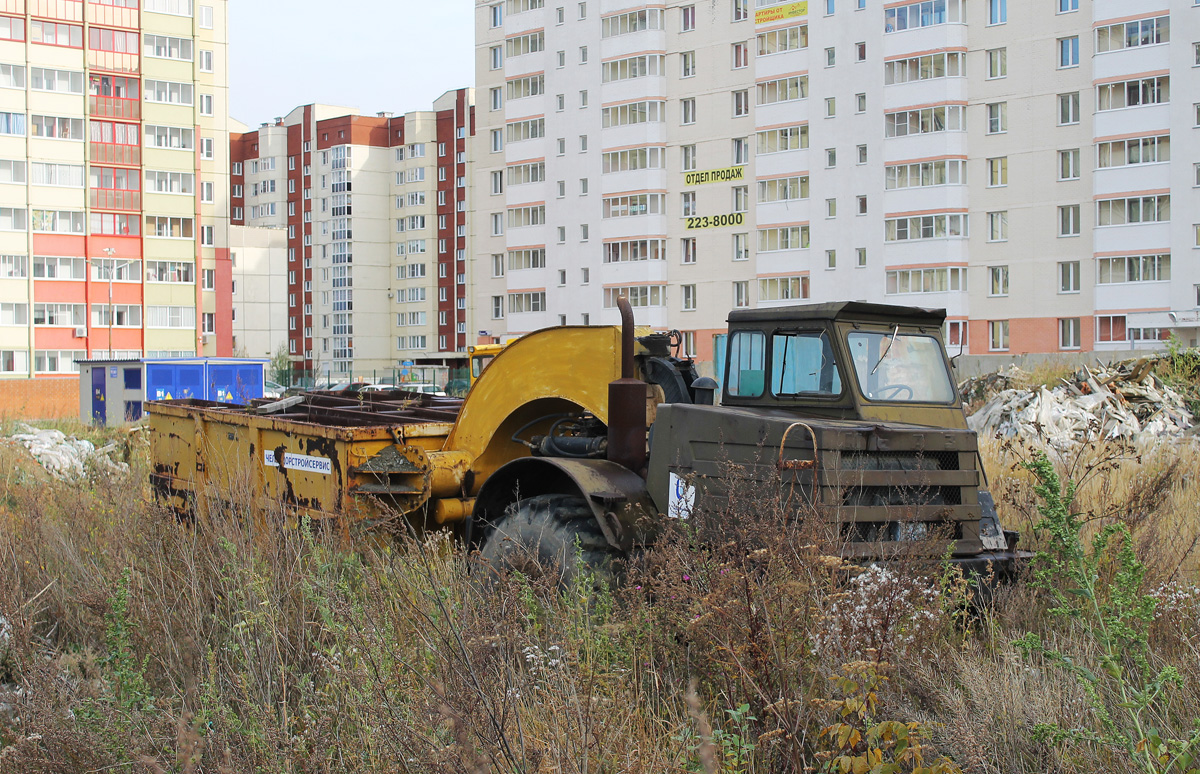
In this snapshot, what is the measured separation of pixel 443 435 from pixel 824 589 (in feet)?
16.4

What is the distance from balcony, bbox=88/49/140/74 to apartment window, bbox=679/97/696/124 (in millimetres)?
33522

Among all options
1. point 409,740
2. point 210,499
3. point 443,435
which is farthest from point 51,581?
point 409,740

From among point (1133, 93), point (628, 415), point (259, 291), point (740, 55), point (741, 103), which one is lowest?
point (628, 415)

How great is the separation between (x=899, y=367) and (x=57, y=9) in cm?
6960

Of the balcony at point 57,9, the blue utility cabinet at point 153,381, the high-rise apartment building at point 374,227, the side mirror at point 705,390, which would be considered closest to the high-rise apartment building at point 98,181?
the balcony at point 57,9

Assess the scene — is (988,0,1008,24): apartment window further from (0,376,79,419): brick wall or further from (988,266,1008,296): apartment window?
(0,376,79,419): brick wall

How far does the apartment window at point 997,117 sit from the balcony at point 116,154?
1941 inches

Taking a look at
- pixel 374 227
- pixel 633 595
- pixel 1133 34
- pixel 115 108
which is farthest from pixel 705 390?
pixel 374 227

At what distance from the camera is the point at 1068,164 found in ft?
161

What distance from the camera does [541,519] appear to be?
7543 millimetres

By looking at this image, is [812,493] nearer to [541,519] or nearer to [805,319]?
[805,319]

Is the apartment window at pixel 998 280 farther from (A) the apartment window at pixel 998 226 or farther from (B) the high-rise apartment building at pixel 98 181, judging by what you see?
(B) the high-rise apartment building at pixel 98 181

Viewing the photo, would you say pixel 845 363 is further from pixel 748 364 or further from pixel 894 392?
pixel 748 364

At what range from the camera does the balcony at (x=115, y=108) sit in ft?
217
